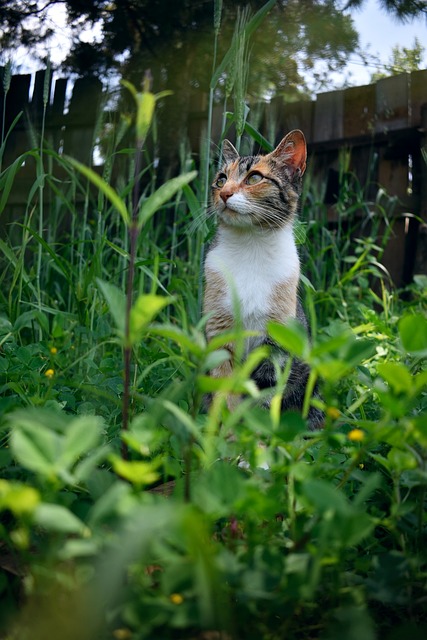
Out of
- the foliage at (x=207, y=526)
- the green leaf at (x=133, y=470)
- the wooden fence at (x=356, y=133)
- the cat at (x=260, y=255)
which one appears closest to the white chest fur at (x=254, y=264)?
the cat at (x=260, y=255)

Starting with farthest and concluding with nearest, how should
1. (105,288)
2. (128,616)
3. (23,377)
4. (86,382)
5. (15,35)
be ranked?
(15,35), (86,382), (23,377), (105,288), (128,616)

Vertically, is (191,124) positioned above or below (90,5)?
below

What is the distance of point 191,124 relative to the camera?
4.25 meters

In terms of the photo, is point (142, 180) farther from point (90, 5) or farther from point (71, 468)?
point (71, 468)

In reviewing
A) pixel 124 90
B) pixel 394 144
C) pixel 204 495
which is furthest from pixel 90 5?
pixel 204 495

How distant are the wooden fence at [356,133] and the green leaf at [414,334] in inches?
122

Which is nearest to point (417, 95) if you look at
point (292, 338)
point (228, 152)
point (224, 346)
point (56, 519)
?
→ point (228, 152)

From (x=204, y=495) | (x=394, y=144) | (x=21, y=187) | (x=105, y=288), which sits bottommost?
(x=204, y=495)

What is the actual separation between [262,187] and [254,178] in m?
0.05

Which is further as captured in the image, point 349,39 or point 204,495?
point 349,39

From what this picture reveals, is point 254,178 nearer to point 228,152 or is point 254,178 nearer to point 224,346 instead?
point 228,152

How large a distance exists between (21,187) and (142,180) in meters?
0.90

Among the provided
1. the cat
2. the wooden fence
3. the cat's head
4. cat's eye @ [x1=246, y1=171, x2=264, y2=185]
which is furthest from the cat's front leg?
the wooden fence

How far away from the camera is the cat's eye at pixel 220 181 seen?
214cm
